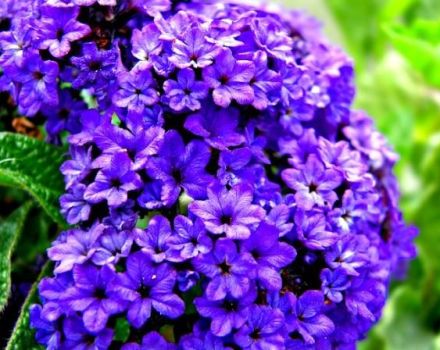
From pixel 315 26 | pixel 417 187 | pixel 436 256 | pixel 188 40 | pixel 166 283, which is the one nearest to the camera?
pixel 166 283

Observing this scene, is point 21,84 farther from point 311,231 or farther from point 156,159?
point 311,231

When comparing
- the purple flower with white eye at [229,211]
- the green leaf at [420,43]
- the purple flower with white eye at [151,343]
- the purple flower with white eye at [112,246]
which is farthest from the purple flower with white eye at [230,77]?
the green leaf at [420,43]

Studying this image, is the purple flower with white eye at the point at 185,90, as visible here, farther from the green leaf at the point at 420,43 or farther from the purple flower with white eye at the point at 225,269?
the green leaf at the point at 420,43

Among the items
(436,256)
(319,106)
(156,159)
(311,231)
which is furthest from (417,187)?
(156,159)

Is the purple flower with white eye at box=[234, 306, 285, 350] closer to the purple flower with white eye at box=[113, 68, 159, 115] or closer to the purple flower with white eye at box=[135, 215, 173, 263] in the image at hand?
the purple flower with white eye at box=[135, 215, 173, 263]

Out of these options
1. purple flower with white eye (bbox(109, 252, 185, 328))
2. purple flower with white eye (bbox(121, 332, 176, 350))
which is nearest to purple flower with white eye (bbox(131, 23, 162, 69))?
purple flower with white eye (bbox(109, 252, 185, 328))

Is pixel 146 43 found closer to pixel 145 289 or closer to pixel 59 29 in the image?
pixel 59 29
